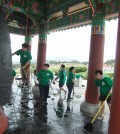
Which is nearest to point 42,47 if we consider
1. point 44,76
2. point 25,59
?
point 44,76

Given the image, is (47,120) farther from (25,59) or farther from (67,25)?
(67,25)

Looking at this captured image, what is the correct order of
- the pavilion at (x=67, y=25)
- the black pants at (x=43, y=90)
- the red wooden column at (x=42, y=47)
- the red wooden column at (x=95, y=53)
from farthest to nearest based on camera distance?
the red wooden column at (x=42, y=47), the black pants at (x=43, y=90), the red wooden column at (x=95, y=53), the pavilion at (x=67, y=25)

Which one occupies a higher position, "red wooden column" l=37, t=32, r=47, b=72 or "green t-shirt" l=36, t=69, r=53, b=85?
"red wooden column" l=37, t=32, r=47, b=72

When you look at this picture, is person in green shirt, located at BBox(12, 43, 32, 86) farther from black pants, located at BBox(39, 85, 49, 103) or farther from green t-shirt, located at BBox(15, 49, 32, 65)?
black pants, located at BBox(39, 85, 49, 103)

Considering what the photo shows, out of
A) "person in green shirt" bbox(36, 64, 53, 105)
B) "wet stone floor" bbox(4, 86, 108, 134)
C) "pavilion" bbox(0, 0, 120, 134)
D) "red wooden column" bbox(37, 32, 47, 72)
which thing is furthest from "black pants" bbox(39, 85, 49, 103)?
"red wooden column" bbox(37, 32, 47, 72)

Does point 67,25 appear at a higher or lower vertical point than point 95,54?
higher

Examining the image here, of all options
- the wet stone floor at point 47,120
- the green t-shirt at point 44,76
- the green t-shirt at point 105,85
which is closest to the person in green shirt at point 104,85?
the green t-shirt at point 105,85

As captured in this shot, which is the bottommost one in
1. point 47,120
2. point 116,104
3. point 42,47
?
point 47,120

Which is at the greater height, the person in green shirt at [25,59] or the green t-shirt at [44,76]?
the person in green shirt at [25,59]

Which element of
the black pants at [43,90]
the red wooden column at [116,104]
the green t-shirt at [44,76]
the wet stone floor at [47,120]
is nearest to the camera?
the red wooden column at [116,104]

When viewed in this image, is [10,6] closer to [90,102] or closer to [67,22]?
[67,22]

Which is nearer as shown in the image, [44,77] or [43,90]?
[44,77]

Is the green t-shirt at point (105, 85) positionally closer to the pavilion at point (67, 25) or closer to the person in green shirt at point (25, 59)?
the pavilion at point (67, 25)

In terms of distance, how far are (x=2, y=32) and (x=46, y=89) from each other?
5773 mm
